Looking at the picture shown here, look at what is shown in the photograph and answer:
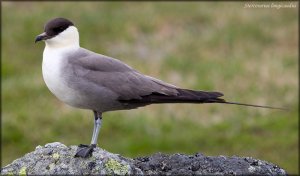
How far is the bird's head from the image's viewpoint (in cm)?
598

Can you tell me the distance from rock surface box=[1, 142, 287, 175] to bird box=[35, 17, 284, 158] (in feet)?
1.80

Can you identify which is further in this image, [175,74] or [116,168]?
[175,74]

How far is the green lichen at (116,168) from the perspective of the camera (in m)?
4.94

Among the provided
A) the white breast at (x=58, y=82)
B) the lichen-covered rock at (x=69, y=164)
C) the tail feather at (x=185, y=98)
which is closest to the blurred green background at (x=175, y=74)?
the tail feather at (x=185, y=98)

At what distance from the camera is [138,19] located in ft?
62.7

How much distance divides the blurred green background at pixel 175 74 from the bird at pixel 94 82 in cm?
628

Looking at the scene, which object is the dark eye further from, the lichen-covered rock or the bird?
the lichen-covered rock

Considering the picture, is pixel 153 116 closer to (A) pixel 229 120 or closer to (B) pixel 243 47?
(A) pixel 229 120

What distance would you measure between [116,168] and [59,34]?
1.59 meters

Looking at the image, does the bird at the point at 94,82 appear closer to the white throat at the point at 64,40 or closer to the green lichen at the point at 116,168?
the white throat at the point at 64,40

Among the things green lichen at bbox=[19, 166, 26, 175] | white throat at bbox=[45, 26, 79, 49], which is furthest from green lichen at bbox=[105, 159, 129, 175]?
white throat at bbox=[45, 26, 79, 49]

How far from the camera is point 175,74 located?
15.6m

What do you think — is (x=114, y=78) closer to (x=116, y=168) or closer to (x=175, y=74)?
(x=116, y=168)

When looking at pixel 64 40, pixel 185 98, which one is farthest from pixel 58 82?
pixel 185 98
